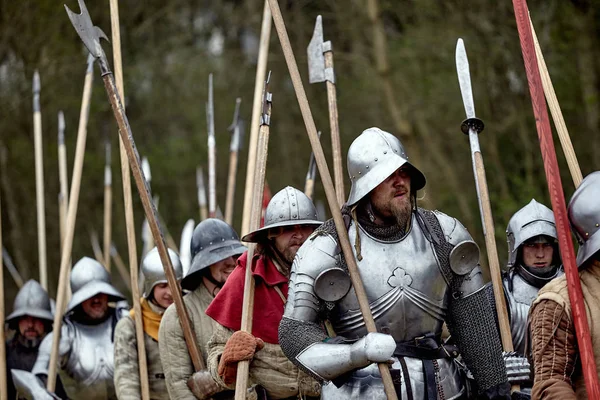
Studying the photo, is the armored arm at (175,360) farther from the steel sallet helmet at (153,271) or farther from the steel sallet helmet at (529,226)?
the steel sallet helmet at (529,226)

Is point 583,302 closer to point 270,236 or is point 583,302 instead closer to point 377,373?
point 377,373

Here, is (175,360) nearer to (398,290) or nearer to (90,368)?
(90,368)

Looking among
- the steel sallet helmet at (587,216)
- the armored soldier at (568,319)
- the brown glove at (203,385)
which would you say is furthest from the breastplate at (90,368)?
the steel sallet helmet at (587,216)

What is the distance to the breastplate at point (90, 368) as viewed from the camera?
804 cm

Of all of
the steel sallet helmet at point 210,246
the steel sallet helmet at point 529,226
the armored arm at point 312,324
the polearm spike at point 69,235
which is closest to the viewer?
the armored arm at point 312,324

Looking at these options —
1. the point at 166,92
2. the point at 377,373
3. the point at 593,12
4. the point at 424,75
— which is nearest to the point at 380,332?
the point at 377,373

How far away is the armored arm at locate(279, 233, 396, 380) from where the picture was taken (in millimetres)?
4344

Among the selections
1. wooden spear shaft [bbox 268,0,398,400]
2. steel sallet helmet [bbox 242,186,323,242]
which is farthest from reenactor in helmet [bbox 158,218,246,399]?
wooden spear shaft [bbox 268,0,398,400]

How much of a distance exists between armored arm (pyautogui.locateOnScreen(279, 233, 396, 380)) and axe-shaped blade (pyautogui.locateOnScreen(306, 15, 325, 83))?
6.67 ft

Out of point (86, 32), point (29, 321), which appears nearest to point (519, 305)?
point (86, 32)

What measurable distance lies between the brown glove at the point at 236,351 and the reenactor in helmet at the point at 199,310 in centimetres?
70

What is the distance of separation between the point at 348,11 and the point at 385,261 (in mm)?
12764

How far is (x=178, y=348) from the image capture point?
6.30 metres

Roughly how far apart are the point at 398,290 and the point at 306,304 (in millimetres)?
368
